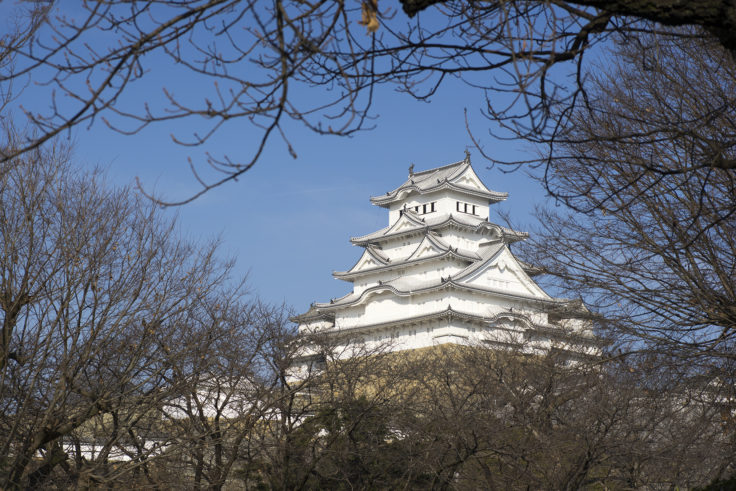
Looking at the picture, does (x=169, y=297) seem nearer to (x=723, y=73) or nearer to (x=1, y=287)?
(x=1, y=287)

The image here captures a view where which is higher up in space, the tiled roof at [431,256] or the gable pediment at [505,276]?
the tiled roof at [431,256]

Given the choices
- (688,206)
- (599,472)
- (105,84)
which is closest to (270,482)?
(599,472)

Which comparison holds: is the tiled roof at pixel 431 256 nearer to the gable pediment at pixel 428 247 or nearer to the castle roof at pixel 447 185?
the gable pediment at pixel 428 247

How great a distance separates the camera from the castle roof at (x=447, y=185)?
158 feet

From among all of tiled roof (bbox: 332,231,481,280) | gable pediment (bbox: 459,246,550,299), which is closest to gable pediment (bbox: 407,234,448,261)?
tiled roof (bbox: 332,231,481,280)

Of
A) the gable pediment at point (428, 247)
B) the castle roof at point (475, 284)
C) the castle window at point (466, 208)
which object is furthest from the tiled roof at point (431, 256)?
the castle window at point (466, 208)

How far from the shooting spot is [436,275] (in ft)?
149

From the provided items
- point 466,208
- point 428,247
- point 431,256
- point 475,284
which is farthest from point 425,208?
point 475,284

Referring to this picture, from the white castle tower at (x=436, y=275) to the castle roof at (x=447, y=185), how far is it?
57mm

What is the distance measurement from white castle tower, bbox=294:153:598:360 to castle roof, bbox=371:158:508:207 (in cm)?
6

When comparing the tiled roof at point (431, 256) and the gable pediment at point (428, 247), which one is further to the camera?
the gable pediment at point (428, 247)

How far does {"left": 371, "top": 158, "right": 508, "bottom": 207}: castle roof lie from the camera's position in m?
48.2

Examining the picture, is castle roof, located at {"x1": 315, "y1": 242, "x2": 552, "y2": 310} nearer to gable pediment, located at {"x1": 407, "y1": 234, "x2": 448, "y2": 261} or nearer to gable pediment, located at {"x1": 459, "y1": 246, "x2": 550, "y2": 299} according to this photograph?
gable pediment, located at {"x1": 459, "y1": 246, "x2": 550, "y2": 299}

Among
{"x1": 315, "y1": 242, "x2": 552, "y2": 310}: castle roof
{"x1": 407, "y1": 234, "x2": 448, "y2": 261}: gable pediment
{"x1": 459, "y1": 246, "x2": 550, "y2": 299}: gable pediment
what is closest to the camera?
{"x1": 315, "y1": 242, "x2": 552, "y2": 310}: castle roof
